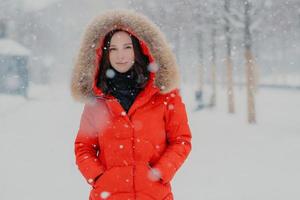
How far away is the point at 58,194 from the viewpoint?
6391mm

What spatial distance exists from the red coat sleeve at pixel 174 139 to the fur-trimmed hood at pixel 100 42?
125mm

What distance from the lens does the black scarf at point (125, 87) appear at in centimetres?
280

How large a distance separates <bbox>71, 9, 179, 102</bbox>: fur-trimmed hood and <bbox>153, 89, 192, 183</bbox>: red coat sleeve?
4.9 inches

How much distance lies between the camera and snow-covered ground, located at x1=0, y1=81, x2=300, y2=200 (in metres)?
6.44

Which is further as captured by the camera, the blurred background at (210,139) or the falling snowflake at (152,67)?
the blurred background at (210,139)

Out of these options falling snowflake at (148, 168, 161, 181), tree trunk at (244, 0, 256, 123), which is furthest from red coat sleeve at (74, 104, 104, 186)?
tree trunk at (244, 0, 256, 123)

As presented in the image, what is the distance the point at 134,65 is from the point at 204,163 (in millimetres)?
6041

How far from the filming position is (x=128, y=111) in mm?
2738

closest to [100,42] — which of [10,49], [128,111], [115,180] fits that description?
[128,111]

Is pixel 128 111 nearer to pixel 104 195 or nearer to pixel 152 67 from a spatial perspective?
pixel 152 67

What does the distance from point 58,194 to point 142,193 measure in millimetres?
4044

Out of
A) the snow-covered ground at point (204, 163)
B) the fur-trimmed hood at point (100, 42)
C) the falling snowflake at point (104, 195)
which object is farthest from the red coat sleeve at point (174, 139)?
the snow-covered ground at point (204, 163)

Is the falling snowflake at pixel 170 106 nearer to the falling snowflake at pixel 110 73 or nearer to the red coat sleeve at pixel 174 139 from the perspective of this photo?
the red coat sleeve at pixel 174 139

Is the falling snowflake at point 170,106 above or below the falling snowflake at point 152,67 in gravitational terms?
below
